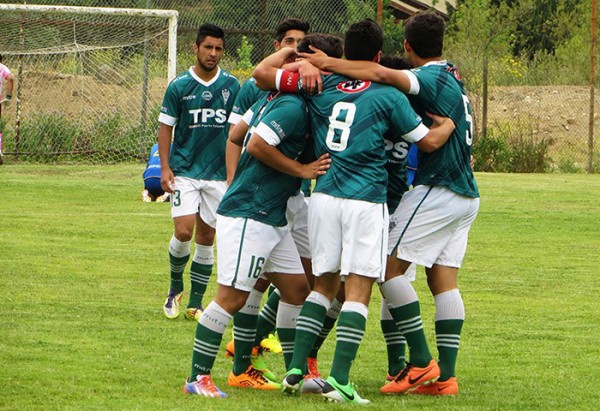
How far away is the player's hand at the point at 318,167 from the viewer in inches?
257

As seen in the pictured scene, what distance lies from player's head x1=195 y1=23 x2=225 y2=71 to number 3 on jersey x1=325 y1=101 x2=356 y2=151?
2.84 meters

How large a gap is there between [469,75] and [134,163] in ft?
30.2

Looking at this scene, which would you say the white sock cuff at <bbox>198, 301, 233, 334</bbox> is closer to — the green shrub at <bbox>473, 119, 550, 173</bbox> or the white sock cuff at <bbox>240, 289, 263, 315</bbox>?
the white sock cuff at <bbox>240, 289, 263, 315</bbox>

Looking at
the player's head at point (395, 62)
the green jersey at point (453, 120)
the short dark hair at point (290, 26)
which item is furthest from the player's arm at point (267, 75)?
the short dark hair at point (290, 26)

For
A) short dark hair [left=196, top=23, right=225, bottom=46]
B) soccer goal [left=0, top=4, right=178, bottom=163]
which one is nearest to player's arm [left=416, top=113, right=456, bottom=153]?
short dark hair [left=196, top=23, right=225, bottom=46]

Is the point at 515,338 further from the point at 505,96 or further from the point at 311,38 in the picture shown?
the point at 505,96

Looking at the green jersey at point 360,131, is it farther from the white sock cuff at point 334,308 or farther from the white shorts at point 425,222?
the white sock cuff at point 334,308

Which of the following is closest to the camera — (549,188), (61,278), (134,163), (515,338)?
(515,338)

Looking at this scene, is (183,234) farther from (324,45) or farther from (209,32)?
(324,45)

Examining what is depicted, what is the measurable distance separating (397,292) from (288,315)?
0.61m

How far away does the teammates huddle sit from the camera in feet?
21.4

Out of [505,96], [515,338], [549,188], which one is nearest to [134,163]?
Answer: [549,188]

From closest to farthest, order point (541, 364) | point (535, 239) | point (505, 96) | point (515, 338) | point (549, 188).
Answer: point (541, 364), point (515, 338), point (535, 239), point (549, 188), point (505, 96)

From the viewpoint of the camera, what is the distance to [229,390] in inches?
274
